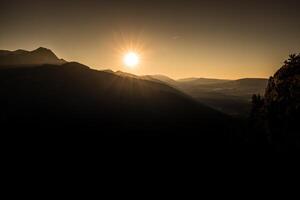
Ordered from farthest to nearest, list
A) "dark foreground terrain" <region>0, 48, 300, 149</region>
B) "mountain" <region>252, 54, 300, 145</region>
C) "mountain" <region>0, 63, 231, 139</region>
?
"mountain" <region>0, 63, 231, 139</region>
"dark foreground terrain" <region>0, 48, 300, 149</region>
"mountain" <region>252, 54, 300, 145</region>

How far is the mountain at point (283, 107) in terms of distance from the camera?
8224cm

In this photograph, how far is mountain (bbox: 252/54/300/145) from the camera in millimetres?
82238

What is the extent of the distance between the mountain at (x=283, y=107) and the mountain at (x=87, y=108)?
26074 millimetres

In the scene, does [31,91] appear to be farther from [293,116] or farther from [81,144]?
[293,116]

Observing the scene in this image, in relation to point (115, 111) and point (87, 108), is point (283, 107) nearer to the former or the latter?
point (115, 111)

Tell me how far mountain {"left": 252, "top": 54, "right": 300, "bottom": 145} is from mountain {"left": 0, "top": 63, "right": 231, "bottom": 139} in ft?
85.5

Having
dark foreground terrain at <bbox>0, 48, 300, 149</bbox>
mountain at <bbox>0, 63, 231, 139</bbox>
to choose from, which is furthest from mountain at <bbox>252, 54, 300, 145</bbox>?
mountain at <bbox>0, 63, 231, 139</bbox>

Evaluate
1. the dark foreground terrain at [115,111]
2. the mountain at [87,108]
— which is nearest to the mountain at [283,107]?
the dark foreground terrain at [115,111]

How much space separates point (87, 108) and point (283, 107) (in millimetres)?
95677

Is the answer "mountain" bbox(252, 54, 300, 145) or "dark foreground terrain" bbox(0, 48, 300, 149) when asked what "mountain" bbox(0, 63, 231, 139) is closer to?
"dark foreground terrain" bbox(0, 48, 300, 149)

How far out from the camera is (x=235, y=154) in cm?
9500

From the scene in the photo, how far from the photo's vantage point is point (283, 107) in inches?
3499

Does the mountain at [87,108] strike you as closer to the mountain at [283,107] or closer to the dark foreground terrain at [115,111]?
the dark foreground terrain at [115,111]

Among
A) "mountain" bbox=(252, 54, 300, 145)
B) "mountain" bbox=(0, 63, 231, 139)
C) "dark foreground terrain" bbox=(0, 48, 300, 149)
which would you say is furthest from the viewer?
"mountain" bbox=(0, 63, 231, 139)
